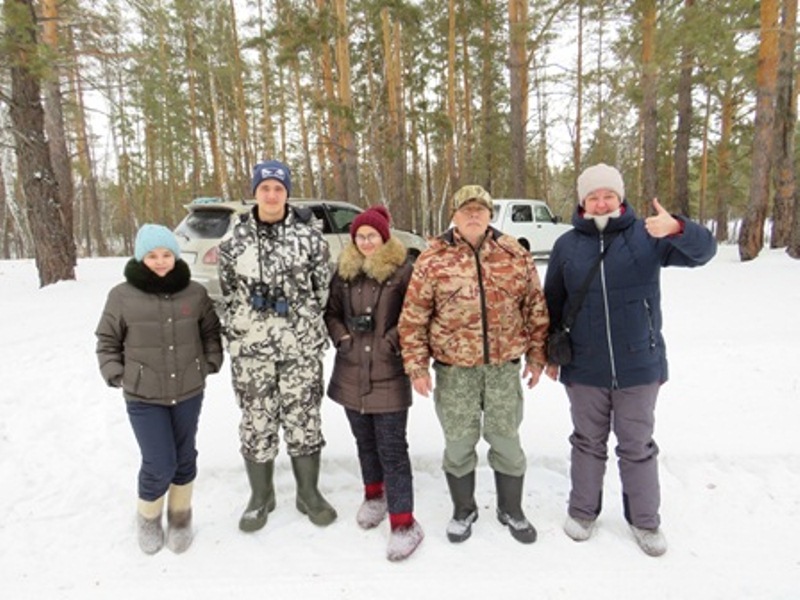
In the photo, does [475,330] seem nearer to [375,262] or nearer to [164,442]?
[375,262]

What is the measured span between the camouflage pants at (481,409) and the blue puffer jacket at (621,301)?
39 centimetres

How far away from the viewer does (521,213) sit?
12070mm

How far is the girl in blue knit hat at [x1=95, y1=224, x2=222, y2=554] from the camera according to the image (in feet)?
7.89

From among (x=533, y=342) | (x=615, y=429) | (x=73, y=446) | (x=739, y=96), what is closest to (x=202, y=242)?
(x=73, y=446)

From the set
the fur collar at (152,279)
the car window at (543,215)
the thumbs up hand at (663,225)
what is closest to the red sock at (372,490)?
the fur collar at (152,279)

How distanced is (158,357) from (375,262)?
119cm

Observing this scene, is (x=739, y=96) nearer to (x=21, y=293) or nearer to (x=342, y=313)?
(x=342, y=313)

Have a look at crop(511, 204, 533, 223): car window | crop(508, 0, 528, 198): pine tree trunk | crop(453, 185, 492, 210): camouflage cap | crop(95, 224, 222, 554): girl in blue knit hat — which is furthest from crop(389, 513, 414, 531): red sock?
crop(508, 0, 528, 198): pine tree trunk

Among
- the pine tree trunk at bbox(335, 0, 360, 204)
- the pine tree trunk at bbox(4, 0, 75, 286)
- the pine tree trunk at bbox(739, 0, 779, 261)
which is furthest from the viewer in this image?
the pine tree trunk at bbox(335, 0, 360, 204)

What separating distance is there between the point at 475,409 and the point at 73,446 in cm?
296

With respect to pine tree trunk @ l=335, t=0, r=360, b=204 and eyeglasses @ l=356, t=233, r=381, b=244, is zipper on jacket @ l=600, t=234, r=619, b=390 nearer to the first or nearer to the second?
eyeglasses @ l=356, t=233, r=381, b=244

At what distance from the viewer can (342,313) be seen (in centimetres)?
268

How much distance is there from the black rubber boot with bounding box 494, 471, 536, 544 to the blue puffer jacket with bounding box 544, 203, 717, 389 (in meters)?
0.69

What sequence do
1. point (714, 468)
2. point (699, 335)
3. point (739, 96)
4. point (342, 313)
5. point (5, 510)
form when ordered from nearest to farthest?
point (342, 313), point (5, 510), point (714, 468), point (699, 335), point (739, 96)
